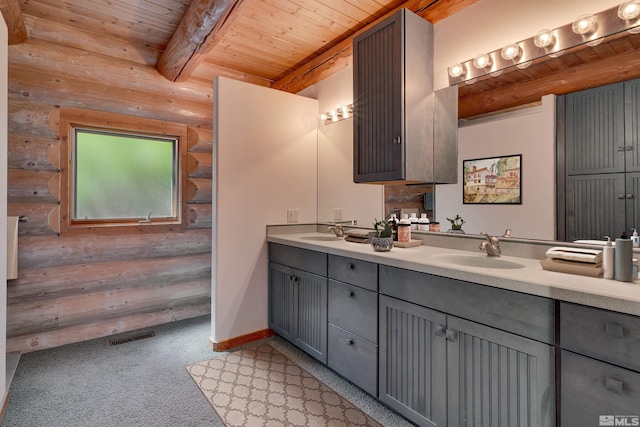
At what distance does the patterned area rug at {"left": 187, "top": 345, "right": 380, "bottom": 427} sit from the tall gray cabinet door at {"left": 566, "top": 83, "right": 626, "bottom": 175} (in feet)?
5.59

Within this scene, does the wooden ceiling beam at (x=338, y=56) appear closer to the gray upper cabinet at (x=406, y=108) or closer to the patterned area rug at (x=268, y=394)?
the gray upper cabinet at (x=406, y=108)

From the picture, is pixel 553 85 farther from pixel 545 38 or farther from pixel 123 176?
pixel 123 176

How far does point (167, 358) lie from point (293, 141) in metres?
2.09

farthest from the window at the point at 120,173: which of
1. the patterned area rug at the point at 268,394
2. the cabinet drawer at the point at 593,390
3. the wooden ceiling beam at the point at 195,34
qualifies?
the cabinet drawer at the point at 593,390

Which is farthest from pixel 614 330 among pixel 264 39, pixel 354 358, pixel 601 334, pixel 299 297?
pixel 264 39

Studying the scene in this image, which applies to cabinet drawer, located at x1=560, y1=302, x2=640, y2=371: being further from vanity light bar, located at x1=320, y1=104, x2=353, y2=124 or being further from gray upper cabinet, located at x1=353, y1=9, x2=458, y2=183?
vanity light bar, located at x1=320, y1=104, x2=353, y2=124

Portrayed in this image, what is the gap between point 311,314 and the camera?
242 centimetres

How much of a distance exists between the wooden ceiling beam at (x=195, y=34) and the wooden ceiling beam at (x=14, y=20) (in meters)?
0.95

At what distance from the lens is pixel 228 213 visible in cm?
272

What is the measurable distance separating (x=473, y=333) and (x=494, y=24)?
1774 millimetres

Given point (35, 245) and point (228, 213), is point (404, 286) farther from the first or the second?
point (35, 245)

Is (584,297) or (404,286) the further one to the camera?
(404,286)

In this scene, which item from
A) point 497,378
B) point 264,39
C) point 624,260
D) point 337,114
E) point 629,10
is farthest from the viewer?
point 337,114

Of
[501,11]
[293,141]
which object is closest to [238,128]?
[293,141]
